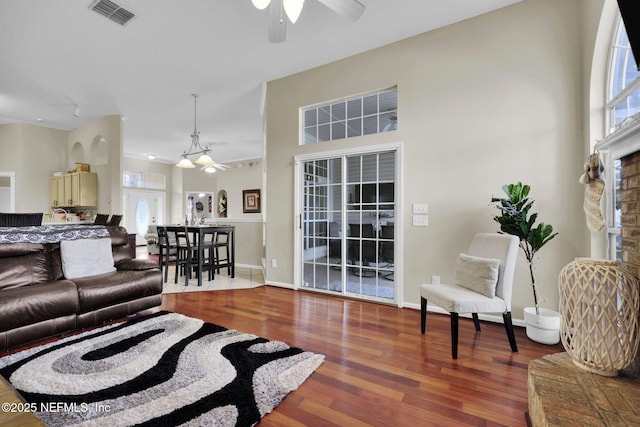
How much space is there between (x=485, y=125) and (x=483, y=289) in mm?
1680

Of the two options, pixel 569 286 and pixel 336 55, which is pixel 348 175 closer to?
pixel 336 55

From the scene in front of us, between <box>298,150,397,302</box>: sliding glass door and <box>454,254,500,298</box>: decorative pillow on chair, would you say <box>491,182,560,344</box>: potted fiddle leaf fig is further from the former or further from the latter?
<box>298,150,397,302</box>: sliding glass door

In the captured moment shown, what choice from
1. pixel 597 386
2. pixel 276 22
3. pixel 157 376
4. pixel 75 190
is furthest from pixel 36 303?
pixel 75 190

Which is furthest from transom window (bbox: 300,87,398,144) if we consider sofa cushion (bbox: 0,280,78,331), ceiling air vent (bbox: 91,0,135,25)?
sofa cushion (bbox: 0,280,78,331)

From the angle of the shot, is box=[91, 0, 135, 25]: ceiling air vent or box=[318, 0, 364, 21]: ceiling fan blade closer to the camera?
box=[318, 0, 364, 21]: ceiling fan blade

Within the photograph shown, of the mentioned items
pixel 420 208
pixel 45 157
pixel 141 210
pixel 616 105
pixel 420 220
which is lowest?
pixel 420 220

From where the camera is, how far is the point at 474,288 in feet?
7.75

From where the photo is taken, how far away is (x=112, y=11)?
287cm

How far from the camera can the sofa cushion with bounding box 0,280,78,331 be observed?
7.00 feet

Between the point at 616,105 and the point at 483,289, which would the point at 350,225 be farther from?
the point at 616,105

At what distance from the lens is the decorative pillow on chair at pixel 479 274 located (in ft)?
7.45

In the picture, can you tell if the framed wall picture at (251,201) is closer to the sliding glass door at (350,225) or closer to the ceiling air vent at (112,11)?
the sliding glass door at (350,225)

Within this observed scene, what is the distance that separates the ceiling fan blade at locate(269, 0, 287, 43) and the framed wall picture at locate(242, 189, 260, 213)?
6.93m

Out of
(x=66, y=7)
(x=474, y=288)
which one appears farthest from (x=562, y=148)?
(x=66, y=7)
